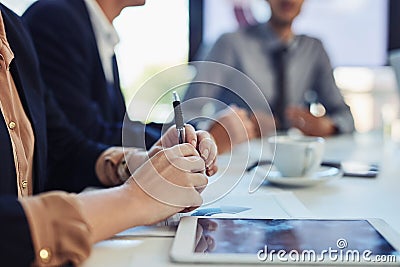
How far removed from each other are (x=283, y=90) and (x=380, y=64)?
32.2 inches

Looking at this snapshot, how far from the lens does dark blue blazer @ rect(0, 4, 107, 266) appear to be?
0.59m

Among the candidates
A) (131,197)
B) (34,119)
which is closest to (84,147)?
(34,119)

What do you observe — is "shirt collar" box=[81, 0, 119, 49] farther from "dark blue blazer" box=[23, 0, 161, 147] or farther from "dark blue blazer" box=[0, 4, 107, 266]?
"dark blue blazer" box=[0, 4, 107, 266]

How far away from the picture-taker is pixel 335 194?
102cm

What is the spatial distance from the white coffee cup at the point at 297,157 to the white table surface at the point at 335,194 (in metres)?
0.05

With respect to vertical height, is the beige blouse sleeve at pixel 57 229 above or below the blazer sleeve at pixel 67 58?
below

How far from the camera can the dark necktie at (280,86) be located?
6.53 ft

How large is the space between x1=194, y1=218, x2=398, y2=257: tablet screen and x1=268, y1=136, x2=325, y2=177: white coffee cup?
328mm

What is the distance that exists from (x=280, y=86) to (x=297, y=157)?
1.14m

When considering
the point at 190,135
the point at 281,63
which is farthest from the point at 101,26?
the point at 281,63

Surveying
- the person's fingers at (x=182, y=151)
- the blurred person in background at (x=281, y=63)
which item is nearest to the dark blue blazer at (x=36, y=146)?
the person's fingers at (x=182, y=151)

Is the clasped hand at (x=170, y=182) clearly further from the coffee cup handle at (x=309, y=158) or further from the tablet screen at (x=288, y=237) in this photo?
the coffee cup handle at (x=309, y=158)

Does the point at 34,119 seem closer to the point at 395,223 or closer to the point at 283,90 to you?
the point at 395,223

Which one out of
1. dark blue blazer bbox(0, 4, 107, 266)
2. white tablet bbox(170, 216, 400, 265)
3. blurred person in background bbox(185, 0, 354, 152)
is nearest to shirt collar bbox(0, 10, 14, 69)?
dark blue blazer bbox(0, 4, 107, 266)
